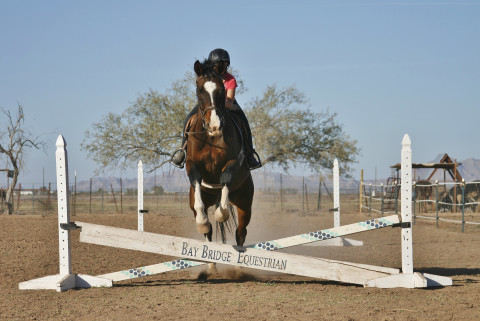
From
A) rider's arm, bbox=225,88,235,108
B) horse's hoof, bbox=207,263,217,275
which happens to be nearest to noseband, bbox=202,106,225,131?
rider's arm, bbox=225,88,235,108

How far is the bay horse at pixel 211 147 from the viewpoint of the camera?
6461 millimetres

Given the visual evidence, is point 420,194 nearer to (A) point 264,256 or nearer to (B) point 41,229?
(B) point 41,229

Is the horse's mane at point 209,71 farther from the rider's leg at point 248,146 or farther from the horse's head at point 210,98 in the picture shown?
the rider's leg at point 248,146

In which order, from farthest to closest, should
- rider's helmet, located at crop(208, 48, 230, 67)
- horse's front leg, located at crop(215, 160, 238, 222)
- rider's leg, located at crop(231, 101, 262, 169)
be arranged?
rider's leg, located at crop(231, 101, 262, 169)
rider's helmet, located at crop(208, 48, 230, 67)
horse's front leg, located at crop(215, 160, 238, 222)

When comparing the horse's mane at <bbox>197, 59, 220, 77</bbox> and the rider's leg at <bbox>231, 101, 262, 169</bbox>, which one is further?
the rider's leg at <bbox>231, 101, 262, 169</bbox>

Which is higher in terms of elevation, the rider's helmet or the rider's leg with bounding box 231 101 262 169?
the rider's helmet

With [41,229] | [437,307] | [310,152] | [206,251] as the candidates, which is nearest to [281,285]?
[206,251]

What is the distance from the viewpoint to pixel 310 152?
30.9 m

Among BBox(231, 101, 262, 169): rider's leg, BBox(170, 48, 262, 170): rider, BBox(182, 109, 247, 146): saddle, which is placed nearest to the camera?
BBox(182, 109, 247, 146): saddle

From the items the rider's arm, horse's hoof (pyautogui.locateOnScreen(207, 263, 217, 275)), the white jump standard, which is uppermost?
the rider's arm

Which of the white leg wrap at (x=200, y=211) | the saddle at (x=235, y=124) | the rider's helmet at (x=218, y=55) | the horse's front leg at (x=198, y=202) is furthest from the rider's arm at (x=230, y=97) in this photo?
the white leg wrap at (x=200, y=211)

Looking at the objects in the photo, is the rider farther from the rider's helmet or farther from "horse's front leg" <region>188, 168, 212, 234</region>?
"horse's front leg" <region>188, 168, 212, 234</region>

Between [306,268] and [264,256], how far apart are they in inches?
20.1

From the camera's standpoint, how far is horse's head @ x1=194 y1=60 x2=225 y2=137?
6348 millimetres
